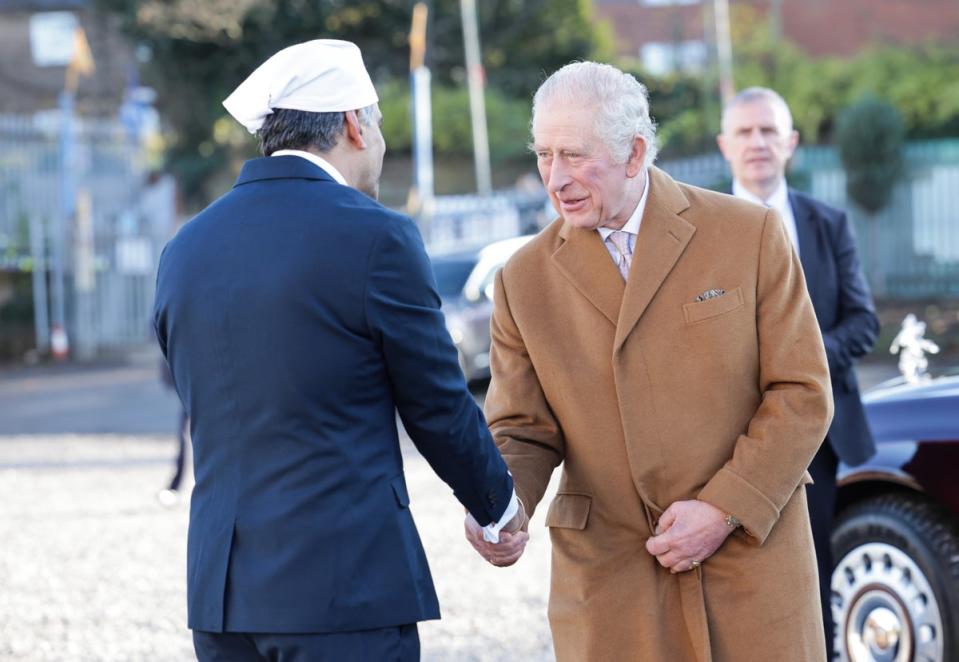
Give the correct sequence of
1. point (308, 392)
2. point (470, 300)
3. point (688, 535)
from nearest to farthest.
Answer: point (308, 392), point (688, 535), point (470, 300)

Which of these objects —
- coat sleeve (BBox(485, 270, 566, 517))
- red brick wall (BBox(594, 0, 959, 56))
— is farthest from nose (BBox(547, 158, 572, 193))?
red brick wall (BBox(594, 0, 959, 56))

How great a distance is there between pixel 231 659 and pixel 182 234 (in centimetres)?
92

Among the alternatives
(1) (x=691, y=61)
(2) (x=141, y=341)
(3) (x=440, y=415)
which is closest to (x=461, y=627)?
(3) (x=440, y=415)

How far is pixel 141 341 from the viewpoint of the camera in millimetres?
24656

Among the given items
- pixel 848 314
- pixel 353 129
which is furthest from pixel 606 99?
pixel 848 314

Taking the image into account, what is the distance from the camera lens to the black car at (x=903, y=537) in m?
4.91

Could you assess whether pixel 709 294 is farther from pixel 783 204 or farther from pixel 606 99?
pixel 783 204

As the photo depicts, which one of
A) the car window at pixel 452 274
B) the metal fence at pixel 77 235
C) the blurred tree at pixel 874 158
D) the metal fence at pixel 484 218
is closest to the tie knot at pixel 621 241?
the car window at pixel 452 274

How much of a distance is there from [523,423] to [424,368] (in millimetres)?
571

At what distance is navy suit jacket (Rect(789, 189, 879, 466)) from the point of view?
4863 mm

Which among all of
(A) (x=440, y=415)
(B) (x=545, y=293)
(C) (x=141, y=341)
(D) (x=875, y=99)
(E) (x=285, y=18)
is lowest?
(C) (x=141, y=341)

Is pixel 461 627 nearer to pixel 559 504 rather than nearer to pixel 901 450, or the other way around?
pixel 901 450

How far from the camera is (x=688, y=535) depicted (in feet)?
10.8

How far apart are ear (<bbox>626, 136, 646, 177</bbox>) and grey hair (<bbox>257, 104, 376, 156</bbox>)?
2.23 feet
